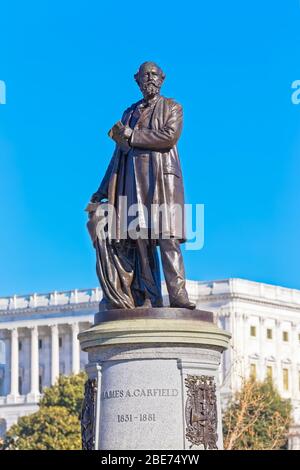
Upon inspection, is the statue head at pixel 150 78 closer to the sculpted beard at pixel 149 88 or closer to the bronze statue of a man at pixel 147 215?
the sculpted beard at pixel 149 88

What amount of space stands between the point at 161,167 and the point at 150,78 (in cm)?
132

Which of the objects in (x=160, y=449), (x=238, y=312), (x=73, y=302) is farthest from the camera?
(x=73, y=302)

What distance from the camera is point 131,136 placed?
901 inches

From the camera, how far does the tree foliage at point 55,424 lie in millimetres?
109875

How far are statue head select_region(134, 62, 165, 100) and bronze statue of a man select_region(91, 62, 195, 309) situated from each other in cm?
32

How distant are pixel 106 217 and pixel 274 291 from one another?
6073 inches

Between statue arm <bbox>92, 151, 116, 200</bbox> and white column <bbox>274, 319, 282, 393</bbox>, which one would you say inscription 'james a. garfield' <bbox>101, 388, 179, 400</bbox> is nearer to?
statue arm <bbox>92, 151, 116, 200</bbox>

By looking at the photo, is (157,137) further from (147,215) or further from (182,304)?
(182,304)

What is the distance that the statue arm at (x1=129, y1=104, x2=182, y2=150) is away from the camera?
74.7 ft

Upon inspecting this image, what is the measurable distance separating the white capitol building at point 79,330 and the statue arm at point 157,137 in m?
141

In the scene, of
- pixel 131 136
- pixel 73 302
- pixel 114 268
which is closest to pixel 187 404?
pixel 114 268

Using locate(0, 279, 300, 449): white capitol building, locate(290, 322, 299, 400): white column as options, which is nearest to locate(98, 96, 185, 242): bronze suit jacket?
locate(0, 279, 300, 449): white capitol building

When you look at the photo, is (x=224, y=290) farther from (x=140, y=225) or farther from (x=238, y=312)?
(x=140, y=225)

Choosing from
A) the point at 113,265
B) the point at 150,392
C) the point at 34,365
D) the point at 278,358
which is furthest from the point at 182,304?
the point at 34,365
